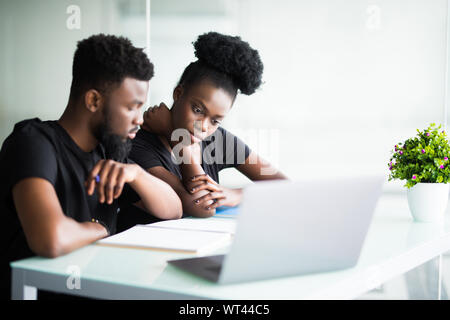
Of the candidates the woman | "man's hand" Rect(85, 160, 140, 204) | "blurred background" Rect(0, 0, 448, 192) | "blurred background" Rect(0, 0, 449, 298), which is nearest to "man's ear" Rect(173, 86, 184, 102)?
the woman

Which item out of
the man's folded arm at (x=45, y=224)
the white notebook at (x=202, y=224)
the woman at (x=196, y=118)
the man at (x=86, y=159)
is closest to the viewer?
the man's folded arm at (x=45, y=224)

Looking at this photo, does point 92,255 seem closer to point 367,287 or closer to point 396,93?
point 367,287

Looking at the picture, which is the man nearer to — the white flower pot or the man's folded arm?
the man's folded arm

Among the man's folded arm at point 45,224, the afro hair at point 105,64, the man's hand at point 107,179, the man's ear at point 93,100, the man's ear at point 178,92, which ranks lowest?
the man's folded arm at point 45,224

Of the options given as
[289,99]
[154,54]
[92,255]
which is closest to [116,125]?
[92,255]

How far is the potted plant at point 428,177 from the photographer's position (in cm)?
149

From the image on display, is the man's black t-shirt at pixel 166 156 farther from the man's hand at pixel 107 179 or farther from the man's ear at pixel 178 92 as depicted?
the man's hand at pixel 107 179

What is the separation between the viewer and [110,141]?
131 cm

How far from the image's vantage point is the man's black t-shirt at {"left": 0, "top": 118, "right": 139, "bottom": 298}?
1.07 meters

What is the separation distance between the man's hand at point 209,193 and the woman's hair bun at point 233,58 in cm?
45

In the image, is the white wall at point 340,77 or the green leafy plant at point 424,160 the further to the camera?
the white wall at point 340,77

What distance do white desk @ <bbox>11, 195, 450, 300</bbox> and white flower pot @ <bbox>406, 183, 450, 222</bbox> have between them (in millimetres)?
402

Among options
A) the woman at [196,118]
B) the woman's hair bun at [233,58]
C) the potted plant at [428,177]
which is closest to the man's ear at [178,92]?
the woman at [196,118]
